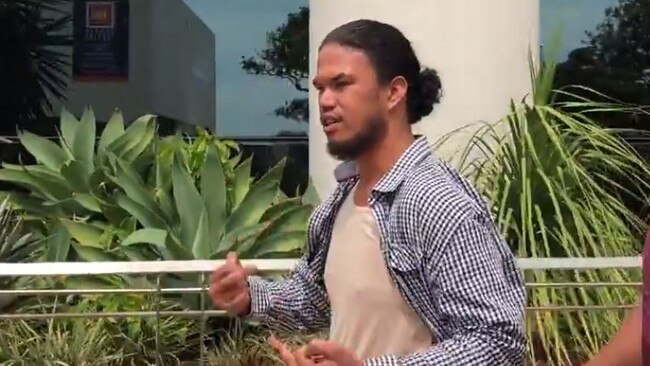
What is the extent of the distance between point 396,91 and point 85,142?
4018 millimetres

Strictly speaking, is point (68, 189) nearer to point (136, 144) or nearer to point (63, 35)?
point (136, 144)

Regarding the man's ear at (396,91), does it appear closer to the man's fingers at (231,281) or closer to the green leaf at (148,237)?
the man's fingers at (231,281)

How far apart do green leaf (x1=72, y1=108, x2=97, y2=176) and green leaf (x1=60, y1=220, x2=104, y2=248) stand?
1.67ft

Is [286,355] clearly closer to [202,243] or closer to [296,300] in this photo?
[296,300]

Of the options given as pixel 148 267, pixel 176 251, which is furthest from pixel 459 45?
pixel 148 267

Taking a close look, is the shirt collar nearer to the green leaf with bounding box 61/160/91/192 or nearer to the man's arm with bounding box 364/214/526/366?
the man's arm with bounding box 364/214/526/366

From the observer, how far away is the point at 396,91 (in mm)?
2086

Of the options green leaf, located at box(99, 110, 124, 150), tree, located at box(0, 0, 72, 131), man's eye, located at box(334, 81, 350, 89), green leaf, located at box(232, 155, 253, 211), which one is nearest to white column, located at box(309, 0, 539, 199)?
green leaf, located at box(232, 155, 253, 211)

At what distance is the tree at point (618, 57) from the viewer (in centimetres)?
823

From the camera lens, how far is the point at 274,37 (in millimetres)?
8523

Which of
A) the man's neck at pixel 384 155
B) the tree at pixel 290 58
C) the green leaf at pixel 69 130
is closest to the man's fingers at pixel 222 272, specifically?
the man's neck at pixel 384 155

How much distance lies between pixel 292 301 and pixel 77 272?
125 cm

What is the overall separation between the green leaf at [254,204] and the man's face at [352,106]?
3131 mm

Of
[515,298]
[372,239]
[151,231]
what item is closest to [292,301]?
[372,239]
